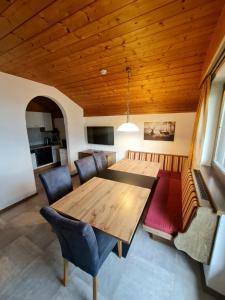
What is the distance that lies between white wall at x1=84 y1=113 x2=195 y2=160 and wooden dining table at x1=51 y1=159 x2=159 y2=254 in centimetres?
199

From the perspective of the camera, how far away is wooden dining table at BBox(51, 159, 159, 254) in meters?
1.10

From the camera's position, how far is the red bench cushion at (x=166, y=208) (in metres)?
1.52

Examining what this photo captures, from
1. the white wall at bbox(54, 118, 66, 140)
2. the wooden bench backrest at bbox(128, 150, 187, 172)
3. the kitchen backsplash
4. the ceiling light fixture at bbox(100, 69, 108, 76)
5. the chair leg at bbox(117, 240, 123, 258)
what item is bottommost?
the chair leg at bbox(117, 240, 123, 258)

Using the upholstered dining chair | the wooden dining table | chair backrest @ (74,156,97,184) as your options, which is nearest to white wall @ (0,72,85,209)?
chair backrest @ (74,156,97,184)

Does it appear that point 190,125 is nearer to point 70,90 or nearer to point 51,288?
point 70,90

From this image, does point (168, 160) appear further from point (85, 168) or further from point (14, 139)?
point (14, 139)

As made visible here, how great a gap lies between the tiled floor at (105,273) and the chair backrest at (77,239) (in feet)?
1.26

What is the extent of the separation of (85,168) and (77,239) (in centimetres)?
145

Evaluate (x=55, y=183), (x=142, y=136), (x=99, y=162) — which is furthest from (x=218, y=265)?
(x=142, y=136)

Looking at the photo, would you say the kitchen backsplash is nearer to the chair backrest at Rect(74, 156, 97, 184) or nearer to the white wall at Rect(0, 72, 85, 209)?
the white wall at Rect(0, 72, 85, 209)

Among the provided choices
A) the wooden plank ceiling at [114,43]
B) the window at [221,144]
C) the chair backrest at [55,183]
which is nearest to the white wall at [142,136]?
the wooden plank ceiling at [114,43]

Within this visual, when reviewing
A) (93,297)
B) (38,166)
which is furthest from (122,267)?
(38,166)

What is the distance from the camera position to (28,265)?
1500 millimetres

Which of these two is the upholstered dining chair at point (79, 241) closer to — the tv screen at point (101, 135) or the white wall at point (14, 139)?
the white wall at point (14, 139)
